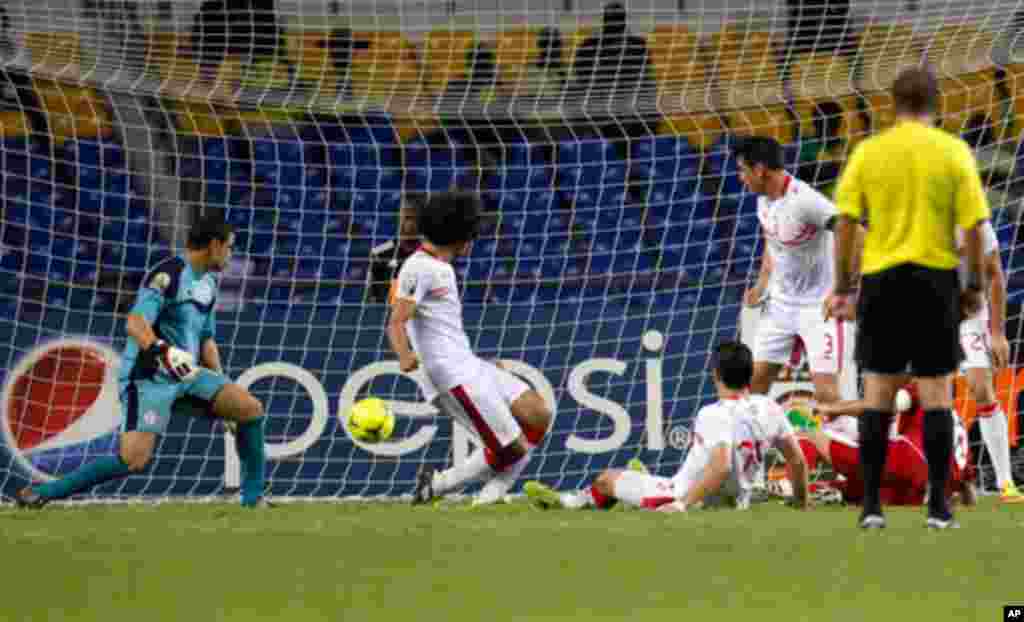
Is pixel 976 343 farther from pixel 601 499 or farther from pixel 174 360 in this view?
pixel 174 360

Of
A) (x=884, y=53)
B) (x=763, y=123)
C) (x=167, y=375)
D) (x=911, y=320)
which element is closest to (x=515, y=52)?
(x=763, y=123)

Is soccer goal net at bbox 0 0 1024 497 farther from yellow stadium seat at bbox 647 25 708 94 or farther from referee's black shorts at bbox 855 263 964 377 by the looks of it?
referee's black shorts at bbox 855 263 964 377

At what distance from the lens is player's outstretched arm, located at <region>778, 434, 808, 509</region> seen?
8.70m

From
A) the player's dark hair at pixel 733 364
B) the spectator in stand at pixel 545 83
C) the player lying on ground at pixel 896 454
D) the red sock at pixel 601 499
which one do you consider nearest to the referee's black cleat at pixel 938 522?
the player's dark hair at pixel 733 364

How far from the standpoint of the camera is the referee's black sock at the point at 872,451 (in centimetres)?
690

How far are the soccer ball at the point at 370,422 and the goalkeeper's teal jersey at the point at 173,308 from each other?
1.07 metres

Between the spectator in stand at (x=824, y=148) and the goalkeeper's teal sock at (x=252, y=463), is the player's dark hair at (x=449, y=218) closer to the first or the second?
the goalkeeper's teal sock at (x=252, y=463)

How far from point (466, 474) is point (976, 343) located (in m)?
2.56

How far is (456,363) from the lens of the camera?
31.2 ft

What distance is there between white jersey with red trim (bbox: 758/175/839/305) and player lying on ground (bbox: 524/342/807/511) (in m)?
1.04

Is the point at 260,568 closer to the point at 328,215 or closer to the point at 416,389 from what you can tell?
the point at 416,389

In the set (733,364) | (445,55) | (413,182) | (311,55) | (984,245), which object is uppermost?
(445,55)

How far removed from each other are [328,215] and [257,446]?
360 centimetres

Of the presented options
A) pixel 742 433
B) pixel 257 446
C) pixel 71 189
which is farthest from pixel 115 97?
pixel 742 433
